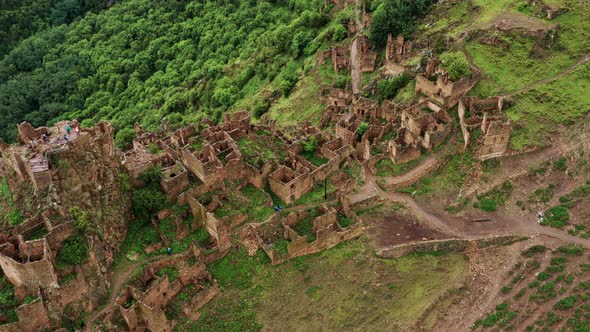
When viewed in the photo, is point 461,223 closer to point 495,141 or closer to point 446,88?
point 495,141

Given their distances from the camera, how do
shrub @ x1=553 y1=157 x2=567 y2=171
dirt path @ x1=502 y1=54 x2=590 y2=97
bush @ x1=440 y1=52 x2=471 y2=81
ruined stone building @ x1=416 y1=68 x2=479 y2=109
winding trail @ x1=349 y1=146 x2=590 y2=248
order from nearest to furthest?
winding trail @ x1=349 y1=146 x2=590 y2=248, shrub @ x1=553 y1=157 x2=567 y2=171, ruined stone building @ x1=416 y1=68 x2=479 y2=109, bush @ x1=440 y1=52 x2=471 y2=81, dirt path @ x1=502 y1=54 x2=590 y2=97

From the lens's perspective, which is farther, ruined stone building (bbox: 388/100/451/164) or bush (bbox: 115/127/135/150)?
bush (bbox: 115/127/135/150)

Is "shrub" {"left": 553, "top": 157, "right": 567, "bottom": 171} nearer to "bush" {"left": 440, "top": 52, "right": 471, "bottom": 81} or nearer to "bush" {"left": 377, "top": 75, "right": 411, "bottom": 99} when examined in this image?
"bush" {"left": 440, "top": 52, "right": 471, "bottom": 81}

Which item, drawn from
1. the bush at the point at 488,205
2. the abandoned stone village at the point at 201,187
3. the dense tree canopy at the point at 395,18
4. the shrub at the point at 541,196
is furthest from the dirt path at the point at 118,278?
the dense tree canopy at the point at 395,18

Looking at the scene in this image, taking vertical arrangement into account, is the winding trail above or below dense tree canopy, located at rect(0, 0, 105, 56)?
above

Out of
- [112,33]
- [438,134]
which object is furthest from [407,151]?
[112,33]

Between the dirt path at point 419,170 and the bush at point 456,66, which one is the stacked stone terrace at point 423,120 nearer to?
the bush at point 456,66

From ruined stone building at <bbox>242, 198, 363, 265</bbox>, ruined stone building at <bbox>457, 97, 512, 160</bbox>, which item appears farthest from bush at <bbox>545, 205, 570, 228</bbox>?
ruined stone building at <bbox>242, 198, 363, 265</bbox>
